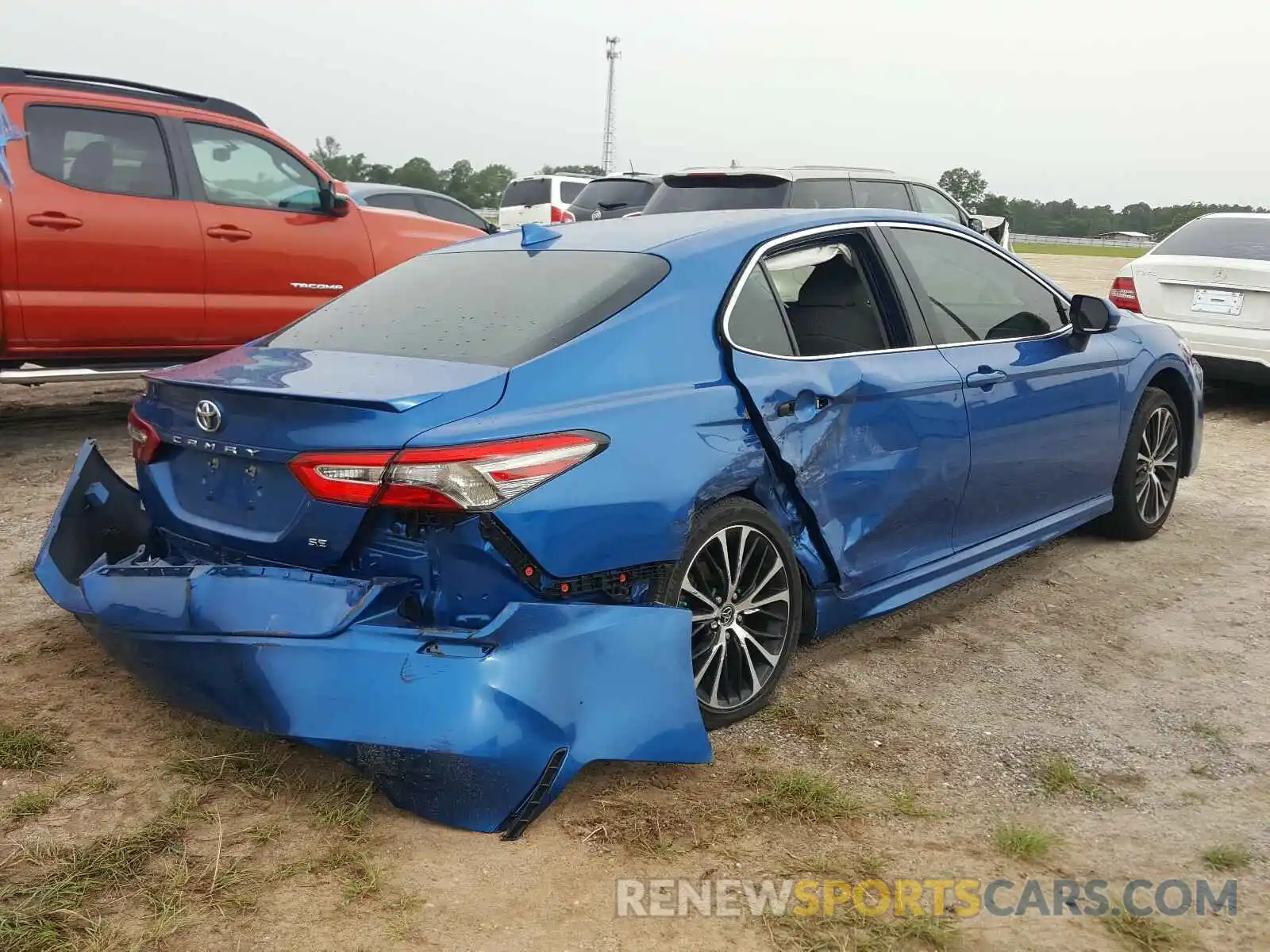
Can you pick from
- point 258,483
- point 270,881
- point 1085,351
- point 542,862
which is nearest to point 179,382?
point 258,483

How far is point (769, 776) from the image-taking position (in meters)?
3.02

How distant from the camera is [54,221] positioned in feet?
20.1

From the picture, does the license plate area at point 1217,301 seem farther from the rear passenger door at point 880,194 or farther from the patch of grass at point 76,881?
the patch of grass at point 76,881

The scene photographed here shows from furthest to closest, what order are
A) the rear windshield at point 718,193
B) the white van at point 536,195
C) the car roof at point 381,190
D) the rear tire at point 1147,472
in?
the white van at point 536,195 < the car roof at point 381,190 < the rear windshield at point 718,193 < the rear tire at point 1147,472

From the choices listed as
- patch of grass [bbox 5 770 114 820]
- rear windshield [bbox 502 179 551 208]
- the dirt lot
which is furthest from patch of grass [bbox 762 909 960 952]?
rear windshield [bbox 502 179 551 208]

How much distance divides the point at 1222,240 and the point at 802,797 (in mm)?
7441

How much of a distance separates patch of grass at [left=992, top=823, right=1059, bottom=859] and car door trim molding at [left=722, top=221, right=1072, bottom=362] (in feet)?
4.75

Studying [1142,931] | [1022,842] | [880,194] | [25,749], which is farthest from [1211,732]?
[880,194]

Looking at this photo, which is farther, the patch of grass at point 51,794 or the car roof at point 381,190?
the car roof at point 381,190

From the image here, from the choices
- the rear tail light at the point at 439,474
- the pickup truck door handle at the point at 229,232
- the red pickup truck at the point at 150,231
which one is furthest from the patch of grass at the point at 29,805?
the pickup truck door handle at the point at 229,232

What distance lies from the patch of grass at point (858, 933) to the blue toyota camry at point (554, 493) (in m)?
0.50

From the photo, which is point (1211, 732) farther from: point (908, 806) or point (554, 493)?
point (554, 493)

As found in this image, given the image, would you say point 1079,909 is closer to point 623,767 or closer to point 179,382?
point 623,767

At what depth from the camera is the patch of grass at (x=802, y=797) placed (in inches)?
112
